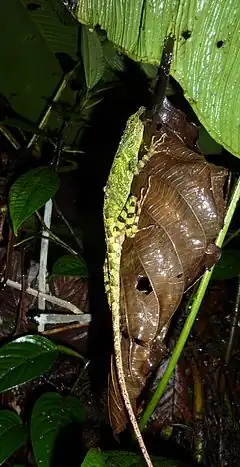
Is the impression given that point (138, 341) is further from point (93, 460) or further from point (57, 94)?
point (57, 94)

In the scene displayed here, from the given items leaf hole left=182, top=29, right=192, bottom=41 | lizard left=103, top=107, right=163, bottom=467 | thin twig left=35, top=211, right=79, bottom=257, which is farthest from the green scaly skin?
thin twig left=35, top=211, right=79, bottom=257

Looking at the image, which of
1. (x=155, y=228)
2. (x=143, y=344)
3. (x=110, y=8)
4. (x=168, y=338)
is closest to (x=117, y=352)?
(x=143, y=344)

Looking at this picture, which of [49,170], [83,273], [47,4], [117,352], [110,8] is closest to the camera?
[110,8]

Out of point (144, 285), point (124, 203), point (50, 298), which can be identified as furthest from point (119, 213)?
point (50, 298)

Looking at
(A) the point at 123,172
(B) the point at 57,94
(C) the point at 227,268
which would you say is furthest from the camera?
(B) the point at 57,94

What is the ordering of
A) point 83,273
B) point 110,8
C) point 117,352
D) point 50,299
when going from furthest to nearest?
point 50,299 < point 83,273 < point 117,352 < point 110,8

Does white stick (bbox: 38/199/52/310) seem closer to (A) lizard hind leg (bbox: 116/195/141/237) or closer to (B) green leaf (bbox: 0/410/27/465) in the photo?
(B) green leaf (bbox: 0/410/27/465)

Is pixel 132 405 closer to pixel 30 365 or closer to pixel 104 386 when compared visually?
pixel 30 365
